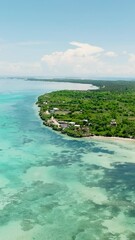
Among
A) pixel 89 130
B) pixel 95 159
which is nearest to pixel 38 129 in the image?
pixel 89 130

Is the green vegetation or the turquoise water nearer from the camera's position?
the turquoise water

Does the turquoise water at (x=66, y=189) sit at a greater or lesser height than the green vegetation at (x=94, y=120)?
lesser

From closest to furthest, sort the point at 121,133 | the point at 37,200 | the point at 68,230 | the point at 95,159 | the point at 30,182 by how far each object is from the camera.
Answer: the point at 68,230 → the point at 37,200 → the point at 30,182 → the point at 95,159 → the point at 121,133

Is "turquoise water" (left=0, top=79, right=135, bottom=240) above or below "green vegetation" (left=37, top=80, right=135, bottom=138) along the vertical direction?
below

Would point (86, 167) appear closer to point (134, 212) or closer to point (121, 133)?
point (134, 212)

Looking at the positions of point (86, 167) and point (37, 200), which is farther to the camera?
point (86, 167)

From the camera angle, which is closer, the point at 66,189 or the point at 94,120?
the point at 66,189

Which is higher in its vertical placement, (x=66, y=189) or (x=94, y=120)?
(x=94, y=120)

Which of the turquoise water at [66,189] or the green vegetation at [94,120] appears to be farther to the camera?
the green vegetation at [94,120]
